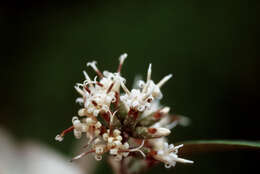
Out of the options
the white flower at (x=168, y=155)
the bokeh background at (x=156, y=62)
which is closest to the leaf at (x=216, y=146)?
the white flower at (x=168, y=155)

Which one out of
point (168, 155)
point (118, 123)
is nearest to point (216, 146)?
point (168, 155)

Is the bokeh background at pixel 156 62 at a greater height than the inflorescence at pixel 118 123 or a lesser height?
greater

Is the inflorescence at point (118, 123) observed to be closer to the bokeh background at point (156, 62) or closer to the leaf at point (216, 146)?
the leaf at point (216, 146)

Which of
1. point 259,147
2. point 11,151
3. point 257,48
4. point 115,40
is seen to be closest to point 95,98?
point 259,147

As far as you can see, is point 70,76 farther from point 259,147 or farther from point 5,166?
point 259,147

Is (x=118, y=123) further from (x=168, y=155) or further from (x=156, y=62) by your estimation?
(x=156, y=62)

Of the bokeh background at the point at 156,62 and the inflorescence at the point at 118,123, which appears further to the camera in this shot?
the bokeh background at the point at 156,62

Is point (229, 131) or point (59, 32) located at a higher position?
point (59, 32)
